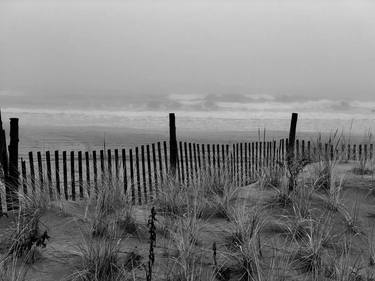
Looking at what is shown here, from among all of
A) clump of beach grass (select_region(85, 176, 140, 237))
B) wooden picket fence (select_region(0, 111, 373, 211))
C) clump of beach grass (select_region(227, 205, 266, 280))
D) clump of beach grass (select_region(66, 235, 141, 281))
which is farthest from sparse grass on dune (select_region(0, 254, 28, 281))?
clump of beach grass (select_region(227, 205, 266, 280))

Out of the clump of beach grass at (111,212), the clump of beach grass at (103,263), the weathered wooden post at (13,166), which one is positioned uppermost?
the weathered wooden post at (13,166)

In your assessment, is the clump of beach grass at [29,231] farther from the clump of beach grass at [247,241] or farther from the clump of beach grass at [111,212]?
the clump of beach grass at [247,241]

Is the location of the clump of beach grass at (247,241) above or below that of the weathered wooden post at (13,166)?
below

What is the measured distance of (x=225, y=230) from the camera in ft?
18.3

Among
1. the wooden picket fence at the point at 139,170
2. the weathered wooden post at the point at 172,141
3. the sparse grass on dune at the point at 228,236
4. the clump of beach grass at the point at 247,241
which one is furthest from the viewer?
the weathered wooden post at the point at 172,141

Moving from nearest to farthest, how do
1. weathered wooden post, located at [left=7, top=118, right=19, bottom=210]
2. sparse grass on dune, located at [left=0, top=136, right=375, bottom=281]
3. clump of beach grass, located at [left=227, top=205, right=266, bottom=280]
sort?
sparse grass on dune, located at [left=0, top=136, right=375, bottom=281] → clump of beach grass, located at [left=227, top=205, right=266, bottom=280] → weathered wooden post, located at [left=7, top=118, right=19, bottom=210]

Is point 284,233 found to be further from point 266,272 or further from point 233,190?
point 233,190

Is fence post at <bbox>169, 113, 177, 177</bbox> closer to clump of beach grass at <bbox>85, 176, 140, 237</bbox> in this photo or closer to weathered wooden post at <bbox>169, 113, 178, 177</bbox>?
weathered wooden post at <bbox>169, 113, 178, 177</bbox>

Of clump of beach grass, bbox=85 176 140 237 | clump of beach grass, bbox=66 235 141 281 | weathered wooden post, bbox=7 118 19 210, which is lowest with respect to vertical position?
clump of beach grass, bbox=66 235 141 281

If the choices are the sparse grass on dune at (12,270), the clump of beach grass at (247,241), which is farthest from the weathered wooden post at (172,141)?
the sparse grass on dune at (12,270)

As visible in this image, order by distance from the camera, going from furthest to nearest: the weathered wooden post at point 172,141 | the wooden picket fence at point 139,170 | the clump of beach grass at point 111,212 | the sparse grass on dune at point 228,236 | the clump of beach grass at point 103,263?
the weathered wooden post at point 172,141
the wooden picket fence at point 139,170
the clump of beach grass at point 111,212
the sparse grass on dune at point 228,236
the clump of beach grass at point 103,263

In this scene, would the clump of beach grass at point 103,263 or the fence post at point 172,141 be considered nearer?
the clump of beach grass at point 103,263

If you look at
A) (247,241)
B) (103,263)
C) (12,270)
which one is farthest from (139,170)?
(12,270)

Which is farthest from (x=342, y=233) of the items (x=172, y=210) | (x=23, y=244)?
(x=23, y=244)
